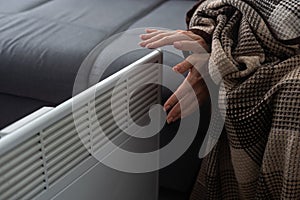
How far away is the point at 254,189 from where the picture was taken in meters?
0.70

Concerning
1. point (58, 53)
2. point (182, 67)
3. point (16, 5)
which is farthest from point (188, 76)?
point (16, 5)

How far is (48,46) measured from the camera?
0.99 m

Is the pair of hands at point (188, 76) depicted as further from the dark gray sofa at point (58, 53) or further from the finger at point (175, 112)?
the dark gray sofa at point (58, 53)

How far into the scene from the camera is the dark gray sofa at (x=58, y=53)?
95 centimetres

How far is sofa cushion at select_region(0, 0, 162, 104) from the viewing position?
95 centimetres

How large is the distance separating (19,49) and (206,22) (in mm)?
489

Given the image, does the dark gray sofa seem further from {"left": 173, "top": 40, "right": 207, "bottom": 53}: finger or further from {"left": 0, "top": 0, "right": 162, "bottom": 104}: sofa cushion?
{"left": 173, "top": 40, "right": 207, "bottom": 53}: finger

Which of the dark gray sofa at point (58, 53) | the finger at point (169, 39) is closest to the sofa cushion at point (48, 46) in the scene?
the dark gray sofa at point (58, 53)

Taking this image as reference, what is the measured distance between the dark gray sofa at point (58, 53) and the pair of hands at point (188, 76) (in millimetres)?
177

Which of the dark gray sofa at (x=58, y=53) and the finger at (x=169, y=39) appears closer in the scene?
the finger at (x=169, y=39)

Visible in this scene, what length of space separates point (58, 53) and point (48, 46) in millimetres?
42

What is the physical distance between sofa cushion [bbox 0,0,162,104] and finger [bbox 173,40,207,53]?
13.3 inches

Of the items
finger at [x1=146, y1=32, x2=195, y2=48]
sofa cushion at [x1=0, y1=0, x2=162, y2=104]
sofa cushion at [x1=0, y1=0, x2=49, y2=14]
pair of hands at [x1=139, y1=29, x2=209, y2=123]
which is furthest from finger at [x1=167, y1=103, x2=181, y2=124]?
sofa cushion at [x1=0, y1=0, x2=49, y2=14]

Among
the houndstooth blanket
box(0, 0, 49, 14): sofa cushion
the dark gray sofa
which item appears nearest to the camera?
the houndstooth blanket
